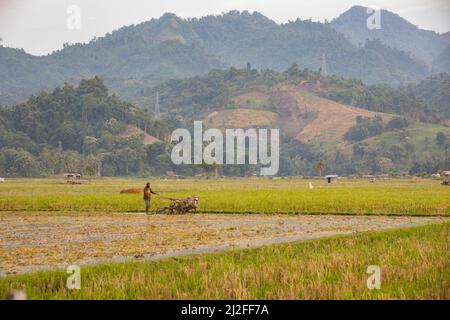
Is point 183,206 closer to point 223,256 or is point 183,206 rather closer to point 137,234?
point 137,234

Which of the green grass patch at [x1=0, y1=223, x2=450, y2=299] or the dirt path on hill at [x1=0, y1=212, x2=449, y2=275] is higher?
the green grass patch at [x1=0, y1=223, x2=450, y2=299]

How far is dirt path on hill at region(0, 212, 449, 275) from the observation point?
59.2ft

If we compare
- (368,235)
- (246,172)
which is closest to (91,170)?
(246,172)

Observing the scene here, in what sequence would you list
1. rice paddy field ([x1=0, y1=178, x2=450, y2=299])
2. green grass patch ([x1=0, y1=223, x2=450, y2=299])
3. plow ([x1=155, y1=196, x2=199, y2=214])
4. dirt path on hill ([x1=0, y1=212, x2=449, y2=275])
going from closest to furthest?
green grass patch ([x1=0, y1=223, x2=450, y2=299]) < rice paddy field ([x1=0, y1=178, x2=450, y2=299]) < dirt path on hill ([x1=0, y1=212, x2=449, y2=275]) < plow ([x1=155, y1=196, x2=199, y2=214])

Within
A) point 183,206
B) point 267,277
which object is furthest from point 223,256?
point 183,206

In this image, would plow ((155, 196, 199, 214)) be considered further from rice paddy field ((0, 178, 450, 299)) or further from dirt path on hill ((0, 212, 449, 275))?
rice paddy field ((0, 178, 450, 299))

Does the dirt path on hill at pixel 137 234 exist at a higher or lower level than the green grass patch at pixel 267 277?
lower

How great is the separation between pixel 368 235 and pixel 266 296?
38.4 ft

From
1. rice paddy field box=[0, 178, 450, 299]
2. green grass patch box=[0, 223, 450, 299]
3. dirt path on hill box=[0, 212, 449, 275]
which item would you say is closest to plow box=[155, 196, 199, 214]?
dirt path on hill box=[0, 212, 449, 275]

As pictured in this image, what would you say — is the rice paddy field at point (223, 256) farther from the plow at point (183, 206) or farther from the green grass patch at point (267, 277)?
the plow at point (183, 206)

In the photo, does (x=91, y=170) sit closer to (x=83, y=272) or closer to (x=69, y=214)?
(x=69, y=214)

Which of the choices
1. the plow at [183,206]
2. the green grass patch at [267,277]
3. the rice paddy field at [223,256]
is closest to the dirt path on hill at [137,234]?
the rice paddy field at [223,256]

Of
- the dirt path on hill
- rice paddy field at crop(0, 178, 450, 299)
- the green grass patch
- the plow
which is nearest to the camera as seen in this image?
the green grass patch

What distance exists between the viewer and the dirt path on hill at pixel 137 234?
1804 cm
